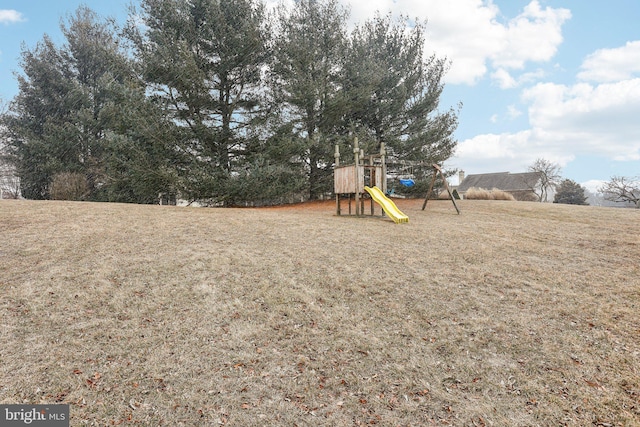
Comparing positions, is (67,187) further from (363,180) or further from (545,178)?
(545,178)

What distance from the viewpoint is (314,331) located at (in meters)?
3.83

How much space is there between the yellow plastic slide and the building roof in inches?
1170

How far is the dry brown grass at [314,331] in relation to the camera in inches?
110

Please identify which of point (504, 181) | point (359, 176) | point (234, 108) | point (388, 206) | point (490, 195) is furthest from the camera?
point (504, 181)

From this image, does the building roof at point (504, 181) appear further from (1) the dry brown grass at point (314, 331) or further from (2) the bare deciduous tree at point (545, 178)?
(1) the dry brown grass at point (314, 331)

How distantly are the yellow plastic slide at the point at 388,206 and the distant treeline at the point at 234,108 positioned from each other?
476cm

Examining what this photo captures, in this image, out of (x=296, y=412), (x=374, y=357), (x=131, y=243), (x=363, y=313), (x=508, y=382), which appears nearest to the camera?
(x=296, y=412)

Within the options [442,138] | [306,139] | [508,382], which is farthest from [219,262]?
[442,138]

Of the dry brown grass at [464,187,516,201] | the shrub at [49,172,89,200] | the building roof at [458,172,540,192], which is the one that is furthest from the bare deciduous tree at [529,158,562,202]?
the shrub at [49,172,89,200]

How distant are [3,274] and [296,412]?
5231 mm

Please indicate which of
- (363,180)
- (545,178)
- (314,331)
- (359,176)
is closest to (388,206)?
(363,180)

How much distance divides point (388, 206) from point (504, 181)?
3575cm

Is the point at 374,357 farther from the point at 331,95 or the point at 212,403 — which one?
the point at 331,95

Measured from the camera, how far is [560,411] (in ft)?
8.95
